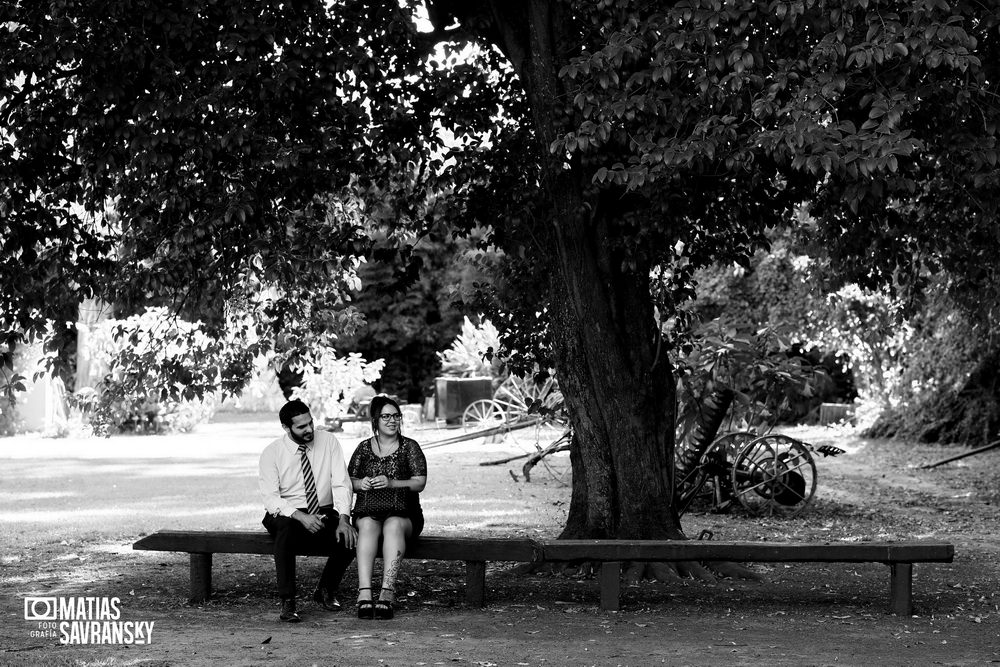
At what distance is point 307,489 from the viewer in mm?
7516

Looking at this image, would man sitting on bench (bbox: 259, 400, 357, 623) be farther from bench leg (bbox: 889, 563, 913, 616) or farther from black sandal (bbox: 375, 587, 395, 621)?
bench leg (bbox: 889, 563, 913, 616)

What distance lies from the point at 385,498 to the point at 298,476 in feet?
1.80

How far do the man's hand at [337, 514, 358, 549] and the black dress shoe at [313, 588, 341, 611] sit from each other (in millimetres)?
362

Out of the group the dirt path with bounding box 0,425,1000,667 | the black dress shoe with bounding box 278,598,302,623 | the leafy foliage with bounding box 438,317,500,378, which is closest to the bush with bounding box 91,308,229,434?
the dirt path with bounding box 0,425,1000,667

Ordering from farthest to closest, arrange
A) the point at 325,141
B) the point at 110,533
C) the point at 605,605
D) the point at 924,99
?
the point at 110,533, the point at 325,141, the point at 605,605, the point at 924,99

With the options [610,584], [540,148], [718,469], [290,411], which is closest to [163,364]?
[290,411]

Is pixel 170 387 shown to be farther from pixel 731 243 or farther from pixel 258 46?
pixel 731 243

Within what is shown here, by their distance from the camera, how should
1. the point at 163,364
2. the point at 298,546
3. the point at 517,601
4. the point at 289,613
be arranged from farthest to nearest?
the point at 163,364 → the point at 517,601 → the point at 298,546 → the point at 289,613

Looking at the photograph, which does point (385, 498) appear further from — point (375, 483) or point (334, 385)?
point (334, 385)

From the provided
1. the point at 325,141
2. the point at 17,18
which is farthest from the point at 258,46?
the point at 17,18

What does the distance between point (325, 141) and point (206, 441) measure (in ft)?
58.9

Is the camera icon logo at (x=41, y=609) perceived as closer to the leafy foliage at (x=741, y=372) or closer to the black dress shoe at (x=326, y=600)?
the black dress shoe at (x=326, y=600)

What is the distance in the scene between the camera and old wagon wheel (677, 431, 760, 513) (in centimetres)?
1280

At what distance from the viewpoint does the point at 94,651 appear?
6.29m
